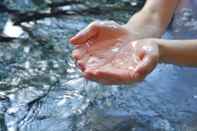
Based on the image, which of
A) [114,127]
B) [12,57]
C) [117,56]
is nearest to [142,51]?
[117,56]

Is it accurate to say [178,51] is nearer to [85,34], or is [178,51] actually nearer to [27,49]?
[85,34]

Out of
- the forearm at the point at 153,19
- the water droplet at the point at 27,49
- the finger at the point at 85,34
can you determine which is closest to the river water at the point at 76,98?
the water droplet at the point at 27,49

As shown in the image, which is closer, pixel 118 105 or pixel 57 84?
pixel 118 105

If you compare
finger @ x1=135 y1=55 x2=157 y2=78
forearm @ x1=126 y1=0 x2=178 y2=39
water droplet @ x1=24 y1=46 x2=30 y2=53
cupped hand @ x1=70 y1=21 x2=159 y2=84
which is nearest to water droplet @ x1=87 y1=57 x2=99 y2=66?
cupped hand @ x1=70 y1=21 x2=159 y2=84

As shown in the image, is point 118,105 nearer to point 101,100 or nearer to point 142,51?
point 101,100

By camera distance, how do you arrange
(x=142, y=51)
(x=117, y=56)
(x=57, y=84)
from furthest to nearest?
1. (x=57, y=84)
2. (x=117, y=56)
3. (x=142, y=51)

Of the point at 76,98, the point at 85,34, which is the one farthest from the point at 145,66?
the point at 76,98
